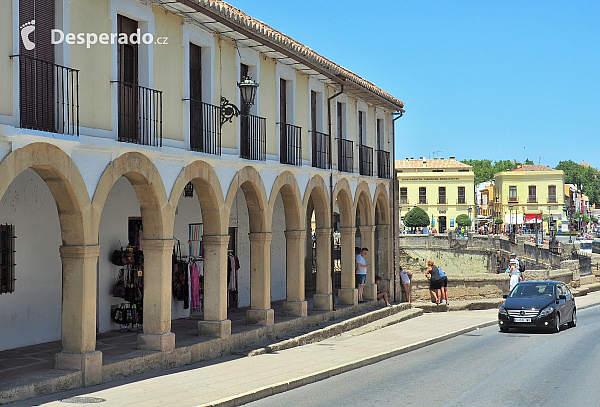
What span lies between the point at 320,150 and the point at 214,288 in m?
6.95

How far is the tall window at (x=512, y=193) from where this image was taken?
96750mm

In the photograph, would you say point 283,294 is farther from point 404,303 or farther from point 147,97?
point 147,97

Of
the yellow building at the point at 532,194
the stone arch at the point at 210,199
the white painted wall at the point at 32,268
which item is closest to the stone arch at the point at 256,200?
the stone arch at the point at 210,199

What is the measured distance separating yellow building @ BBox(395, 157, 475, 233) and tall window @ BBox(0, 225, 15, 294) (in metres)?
76.6

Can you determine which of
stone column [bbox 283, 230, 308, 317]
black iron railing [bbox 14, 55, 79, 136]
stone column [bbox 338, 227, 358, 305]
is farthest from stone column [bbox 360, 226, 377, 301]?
black iron railing [bbox 14, 55, 79, 136]

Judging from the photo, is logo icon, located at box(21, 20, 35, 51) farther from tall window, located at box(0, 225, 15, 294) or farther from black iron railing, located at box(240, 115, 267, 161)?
black iron railing, located at box(240, 115, 267, 161)

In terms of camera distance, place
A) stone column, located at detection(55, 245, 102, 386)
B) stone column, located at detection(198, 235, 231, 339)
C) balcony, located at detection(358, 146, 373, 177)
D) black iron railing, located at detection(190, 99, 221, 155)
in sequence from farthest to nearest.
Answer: balcony, located at detection(358, 146, 373, 177)
stone column, located at detection(198, 235, 231, 339)
black iron railing, located at detection(190, 99, 221, 155)
stone column, located at detection(55, 245, 102, 386)

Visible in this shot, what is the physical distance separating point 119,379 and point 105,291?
158 inches

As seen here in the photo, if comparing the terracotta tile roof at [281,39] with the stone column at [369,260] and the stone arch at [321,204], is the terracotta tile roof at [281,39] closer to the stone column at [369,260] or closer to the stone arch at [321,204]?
the stone arch at [321,204]

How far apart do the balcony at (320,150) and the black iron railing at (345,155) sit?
3.42ft

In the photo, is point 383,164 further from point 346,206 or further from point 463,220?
point 463,220

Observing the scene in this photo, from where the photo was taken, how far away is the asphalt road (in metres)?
11.2

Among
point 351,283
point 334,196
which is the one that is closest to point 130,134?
point 334,196

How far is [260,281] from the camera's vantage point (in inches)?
698
